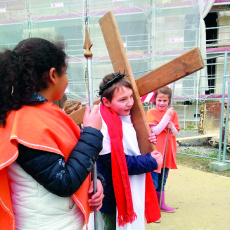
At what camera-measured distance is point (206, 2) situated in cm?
924

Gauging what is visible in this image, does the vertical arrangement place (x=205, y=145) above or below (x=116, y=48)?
below

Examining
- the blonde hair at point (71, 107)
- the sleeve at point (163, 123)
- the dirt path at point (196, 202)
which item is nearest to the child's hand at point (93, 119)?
the sleeve at point (163, 123)

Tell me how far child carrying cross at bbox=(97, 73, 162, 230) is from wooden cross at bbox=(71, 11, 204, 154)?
1.7 inches

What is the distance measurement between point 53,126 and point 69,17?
32.2ft

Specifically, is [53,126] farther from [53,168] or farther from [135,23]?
[135,23]

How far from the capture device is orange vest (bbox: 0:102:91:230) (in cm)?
77

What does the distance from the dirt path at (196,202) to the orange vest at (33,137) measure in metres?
1.83

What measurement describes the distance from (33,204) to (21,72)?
1.72 ft

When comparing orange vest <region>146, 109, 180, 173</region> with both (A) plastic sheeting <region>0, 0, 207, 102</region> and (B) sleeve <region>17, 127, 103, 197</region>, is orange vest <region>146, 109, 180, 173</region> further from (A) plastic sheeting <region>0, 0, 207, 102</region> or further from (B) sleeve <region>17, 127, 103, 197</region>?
(A) plastic sheeting <region>0, 0, 207, 102</region>

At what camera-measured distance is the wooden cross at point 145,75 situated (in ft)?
4.25

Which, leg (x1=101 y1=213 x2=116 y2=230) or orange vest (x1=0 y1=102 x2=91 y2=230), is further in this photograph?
leg (x1=101 y1=213 x2=116 y2=230)

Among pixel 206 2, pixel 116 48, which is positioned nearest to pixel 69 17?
pixel 206 2

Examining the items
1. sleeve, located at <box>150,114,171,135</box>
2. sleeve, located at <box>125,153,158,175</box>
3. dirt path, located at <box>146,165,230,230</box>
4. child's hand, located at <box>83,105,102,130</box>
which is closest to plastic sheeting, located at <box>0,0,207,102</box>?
dirt path, located at <box>146,165,230,230</box>

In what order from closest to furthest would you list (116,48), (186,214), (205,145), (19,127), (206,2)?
(19,127), (116,48), (186,214), (205,145), (206,2)
